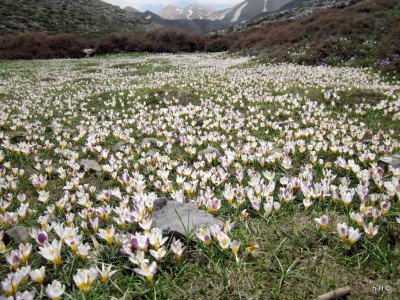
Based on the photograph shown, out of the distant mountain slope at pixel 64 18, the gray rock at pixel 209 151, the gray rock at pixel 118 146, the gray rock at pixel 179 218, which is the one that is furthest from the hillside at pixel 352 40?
the distant mountain slope at pixel 64 18

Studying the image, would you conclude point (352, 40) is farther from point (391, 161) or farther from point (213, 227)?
point (213, 227)

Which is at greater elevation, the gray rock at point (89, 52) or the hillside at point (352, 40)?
the gray rock at point (89, 52)

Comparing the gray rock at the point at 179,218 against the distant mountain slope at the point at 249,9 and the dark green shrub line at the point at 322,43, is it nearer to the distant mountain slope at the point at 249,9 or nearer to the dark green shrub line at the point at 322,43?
the dark green shrub line at the point at 322,43

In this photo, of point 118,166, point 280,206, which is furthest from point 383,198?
point 118,166

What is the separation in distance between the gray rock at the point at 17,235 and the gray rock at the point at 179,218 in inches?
49.6

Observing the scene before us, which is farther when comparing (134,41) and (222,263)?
(134,41)

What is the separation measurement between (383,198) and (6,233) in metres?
3.83

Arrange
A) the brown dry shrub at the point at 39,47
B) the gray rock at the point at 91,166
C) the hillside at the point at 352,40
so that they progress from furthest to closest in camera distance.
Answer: the brown dry shrub at the point at 39,47, the hillside at the point at 352,40, the gray rock at the point at 91,166

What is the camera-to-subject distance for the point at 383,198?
2.84m

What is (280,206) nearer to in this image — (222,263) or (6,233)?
(222,263)

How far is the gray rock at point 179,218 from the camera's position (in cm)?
258

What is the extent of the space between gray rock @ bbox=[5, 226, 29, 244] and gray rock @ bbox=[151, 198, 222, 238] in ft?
4.13

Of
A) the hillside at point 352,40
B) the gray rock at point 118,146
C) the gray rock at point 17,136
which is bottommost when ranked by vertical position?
the gray rock at point 118,146

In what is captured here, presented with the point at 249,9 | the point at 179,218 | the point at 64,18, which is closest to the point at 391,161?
the point at 179,218
